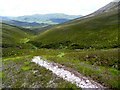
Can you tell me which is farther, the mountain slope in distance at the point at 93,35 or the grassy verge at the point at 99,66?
the mountain slope in distance at the point at 93,35

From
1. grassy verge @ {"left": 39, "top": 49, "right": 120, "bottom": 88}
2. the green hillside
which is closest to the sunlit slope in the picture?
the green hillside

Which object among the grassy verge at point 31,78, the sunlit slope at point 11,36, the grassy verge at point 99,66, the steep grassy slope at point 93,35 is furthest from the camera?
the sunlit slope at point 11,36

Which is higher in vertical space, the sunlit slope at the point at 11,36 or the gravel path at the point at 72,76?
the gravel path at the point at 72,76

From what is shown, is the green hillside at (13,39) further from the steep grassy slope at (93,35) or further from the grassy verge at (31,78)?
the grassy verge at (31,78)

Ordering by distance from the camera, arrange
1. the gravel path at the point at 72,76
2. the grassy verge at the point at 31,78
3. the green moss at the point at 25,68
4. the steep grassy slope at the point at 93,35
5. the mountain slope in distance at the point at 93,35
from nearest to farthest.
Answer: the gravel path at the point at 72,76 < the grassy verge at the point at 31,78 < the green moss at the point at 25,68 < the mountain slope in distance at the point at 93,35 < the steep grassy slope at the point at 93,35

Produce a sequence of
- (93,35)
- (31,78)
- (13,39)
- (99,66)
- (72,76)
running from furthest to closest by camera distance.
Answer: (13,39)
(93,35)
(99,66)
(31,78)
(72,76)

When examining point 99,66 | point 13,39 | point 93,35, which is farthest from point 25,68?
point 13,39

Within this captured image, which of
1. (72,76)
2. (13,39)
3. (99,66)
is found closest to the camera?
(72,76)

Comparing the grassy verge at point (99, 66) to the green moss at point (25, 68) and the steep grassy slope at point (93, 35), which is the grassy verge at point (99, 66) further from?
the steep grassy slope at point (93, 35)

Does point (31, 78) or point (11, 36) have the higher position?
point (31, 78)

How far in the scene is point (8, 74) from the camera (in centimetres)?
4222

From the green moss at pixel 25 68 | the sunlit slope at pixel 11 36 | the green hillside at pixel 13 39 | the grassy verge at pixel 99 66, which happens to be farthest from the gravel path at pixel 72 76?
the sunlit slope at pixel 11 36

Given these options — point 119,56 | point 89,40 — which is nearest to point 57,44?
point 89,40

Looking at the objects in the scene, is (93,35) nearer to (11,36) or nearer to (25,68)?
(11,36)
